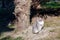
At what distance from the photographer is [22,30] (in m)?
10.3

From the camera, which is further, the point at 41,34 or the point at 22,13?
the point at 22,13

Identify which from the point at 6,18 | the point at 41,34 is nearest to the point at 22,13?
the point at 41,34

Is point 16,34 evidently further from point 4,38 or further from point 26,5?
point 26,5

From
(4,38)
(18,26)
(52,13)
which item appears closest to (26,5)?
(18,26)

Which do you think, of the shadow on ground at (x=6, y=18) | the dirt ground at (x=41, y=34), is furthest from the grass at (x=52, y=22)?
the shadow on ground at (x=6, y=18)

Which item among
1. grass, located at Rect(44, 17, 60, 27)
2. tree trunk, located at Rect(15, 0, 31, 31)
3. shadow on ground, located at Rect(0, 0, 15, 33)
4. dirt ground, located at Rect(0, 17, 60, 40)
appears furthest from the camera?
shadow on ground, located at Rect(0, 0, 15, 33)

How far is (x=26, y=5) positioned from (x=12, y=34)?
1.45m

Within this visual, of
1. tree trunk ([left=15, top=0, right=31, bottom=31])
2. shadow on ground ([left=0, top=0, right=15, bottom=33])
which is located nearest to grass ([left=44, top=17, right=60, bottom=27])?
tree trunk ([left=15, top=0, right=31, bottom=31])

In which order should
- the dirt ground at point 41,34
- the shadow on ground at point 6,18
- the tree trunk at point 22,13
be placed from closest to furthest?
1. the dirt ground at point 41,34
2. the tree trunk at point 22,13
3. the shadow on ground at point 6,18

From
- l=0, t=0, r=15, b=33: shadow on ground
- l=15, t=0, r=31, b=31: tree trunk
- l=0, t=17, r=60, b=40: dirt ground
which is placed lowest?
l=0, t=0, r=15, b=33: shadow on ground

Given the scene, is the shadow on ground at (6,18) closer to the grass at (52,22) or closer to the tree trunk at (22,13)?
the tree trunk at (22,13)

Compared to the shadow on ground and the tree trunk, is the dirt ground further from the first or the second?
the shadow on ground

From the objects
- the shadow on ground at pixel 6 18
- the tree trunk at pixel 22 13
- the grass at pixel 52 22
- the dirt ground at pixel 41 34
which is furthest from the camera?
the shadow on ground at pixel 6 18

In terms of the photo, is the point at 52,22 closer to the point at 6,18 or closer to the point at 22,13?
the point at 22,13
